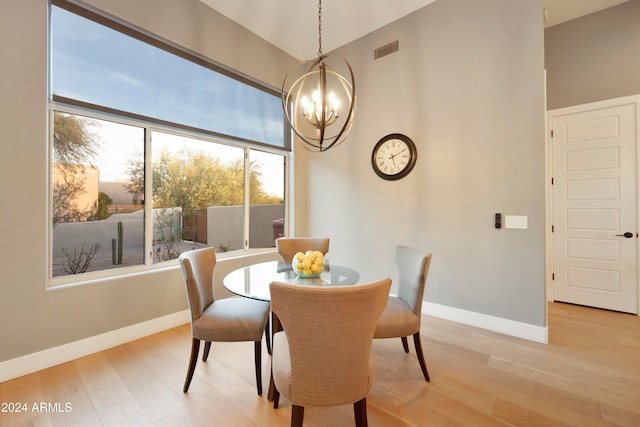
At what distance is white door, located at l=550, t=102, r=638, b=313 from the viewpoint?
3189 millimetres

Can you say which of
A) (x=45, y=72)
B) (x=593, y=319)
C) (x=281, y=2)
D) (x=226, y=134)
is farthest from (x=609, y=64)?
(x=45, y=72)

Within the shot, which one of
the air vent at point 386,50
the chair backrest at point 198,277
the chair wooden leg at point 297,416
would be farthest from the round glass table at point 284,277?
the air vent at point 386,50

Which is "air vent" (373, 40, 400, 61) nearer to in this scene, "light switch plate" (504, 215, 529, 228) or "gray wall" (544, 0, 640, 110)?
"gray wall" (544, 0, 640, 110)

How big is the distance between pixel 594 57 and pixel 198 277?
207 inches

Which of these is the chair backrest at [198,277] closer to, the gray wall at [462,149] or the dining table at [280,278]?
the dining table at [280,278]

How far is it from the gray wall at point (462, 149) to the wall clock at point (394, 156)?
91mm

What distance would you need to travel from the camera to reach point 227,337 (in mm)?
1836

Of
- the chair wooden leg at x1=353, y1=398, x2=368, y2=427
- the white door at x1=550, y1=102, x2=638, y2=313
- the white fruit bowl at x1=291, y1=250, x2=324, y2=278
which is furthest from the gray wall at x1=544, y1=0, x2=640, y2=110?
the chair wooden leg at x1=353, y1=398, x2=368, y2=427

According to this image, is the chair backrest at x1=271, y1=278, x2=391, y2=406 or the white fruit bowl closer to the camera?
the chair backrest at x1=271, y1=278, x2=391, y2=406

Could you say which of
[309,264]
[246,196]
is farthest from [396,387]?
[246,196]

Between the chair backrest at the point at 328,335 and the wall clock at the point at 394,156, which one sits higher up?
the wall clock at the point at 394,156

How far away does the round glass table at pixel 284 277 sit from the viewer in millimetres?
1783

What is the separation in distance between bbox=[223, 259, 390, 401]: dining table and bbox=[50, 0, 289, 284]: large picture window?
1325mm

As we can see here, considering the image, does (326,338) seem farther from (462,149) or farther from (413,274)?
(462,149)
